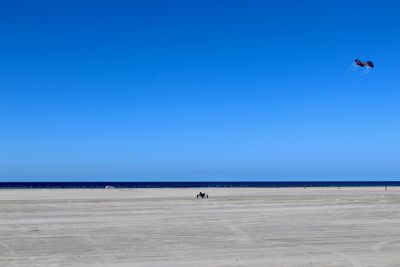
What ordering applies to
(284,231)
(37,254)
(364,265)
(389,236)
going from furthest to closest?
(284,231) < (389,236) < (37,254) < (364,265)

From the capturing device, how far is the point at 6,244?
1805 cm

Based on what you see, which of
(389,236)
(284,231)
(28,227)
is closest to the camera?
(389,236)

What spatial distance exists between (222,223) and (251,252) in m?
8.54

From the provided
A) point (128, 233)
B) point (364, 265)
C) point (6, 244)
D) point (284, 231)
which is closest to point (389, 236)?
point (284, 231)

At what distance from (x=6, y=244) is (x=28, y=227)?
524 cm

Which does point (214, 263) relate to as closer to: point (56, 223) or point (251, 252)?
point (251, 252)

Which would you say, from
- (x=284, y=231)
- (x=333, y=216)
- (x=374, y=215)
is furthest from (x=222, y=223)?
(x=374, y=215)

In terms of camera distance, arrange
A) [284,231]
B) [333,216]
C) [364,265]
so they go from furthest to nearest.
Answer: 1. [333,216]
2. [284,231]
3. [364,265]

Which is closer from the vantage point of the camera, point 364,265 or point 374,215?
point 364,265

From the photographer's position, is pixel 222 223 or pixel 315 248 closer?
pixel 315 248

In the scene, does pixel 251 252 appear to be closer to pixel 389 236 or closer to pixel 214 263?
pixel 214 263

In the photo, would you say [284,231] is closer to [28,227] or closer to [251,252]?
[251,252]

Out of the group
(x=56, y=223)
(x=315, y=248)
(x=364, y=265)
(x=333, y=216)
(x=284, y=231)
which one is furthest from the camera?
(x=333, y=216)

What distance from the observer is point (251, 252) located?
650 inches
